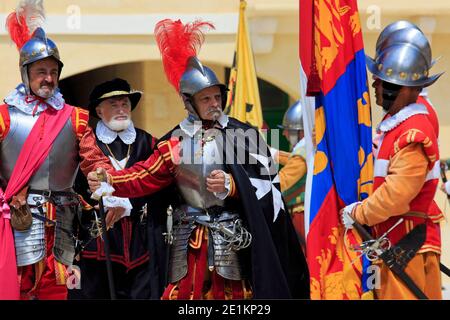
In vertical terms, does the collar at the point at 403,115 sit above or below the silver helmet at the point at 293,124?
below

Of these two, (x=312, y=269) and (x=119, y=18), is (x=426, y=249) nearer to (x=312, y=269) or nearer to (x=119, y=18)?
(x=312, y=269)

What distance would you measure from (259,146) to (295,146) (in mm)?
3705

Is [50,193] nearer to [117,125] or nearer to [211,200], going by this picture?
[211,200]

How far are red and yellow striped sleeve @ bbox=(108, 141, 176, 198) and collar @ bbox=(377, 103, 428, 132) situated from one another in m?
1.32

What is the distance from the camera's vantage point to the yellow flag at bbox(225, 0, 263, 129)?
11.2 m

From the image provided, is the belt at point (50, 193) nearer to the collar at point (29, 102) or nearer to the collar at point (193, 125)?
the collar at point (29, 102)

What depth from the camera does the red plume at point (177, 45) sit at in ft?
22.6

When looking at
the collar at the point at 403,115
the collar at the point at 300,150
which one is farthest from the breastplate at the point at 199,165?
the collar at the point at 300,150

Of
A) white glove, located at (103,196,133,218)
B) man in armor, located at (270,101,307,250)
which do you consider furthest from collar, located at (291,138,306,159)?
white glove, located at (103,196,133,218)

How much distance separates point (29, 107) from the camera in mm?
6988

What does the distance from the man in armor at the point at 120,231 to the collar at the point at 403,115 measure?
2.67m

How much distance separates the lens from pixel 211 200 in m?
6.67

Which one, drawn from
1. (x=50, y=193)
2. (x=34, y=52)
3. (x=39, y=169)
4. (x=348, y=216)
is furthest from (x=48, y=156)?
(x=348, y=216)
